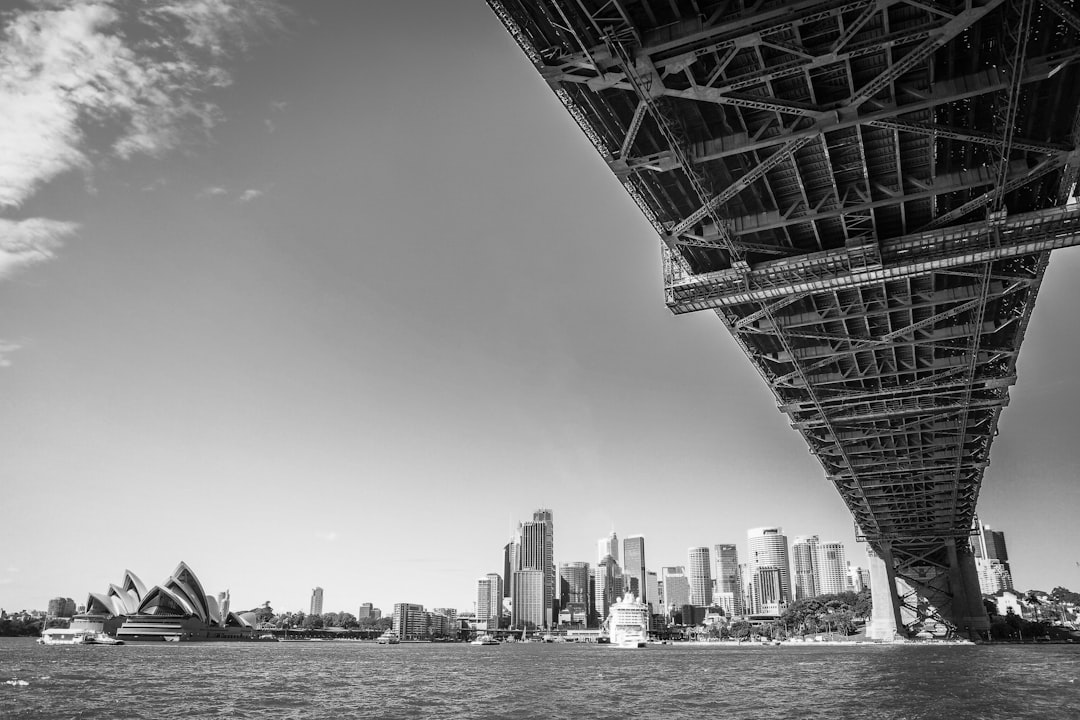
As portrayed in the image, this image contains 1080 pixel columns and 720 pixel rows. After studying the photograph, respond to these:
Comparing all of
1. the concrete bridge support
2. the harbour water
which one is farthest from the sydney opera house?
the concrete bridge support

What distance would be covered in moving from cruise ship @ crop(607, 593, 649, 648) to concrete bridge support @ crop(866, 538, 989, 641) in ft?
150

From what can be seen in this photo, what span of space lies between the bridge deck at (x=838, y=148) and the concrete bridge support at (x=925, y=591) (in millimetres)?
70296

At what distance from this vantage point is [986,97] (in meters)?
19.4

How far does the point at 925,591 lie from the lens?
106m

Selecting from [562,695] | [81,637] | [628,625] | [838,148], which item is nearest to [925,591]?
[628,625]

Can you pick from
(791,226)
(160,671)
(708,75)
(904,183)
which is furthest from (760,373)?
(160,671)

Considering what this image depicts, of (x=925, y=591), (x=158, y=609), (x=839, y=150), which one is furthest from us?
(x=158, y=609)

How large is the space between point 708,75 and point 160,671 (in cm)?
5301

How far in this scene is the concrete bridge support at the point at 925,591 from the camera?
95.8 m

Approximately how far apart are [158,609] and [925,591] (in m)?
141

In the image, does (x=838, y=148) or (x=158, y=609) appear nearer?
(x=838, y=148)

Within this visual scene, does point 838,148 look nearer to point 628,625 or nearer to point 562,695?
point 562,695

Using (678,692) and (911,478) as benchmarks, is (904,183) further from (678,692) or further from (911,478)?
(911,478)

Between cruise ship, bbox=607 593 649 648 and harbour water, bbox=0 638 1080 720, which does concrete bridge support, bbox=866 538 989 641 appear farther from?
harbour water, bbox=0 638 1080 720
